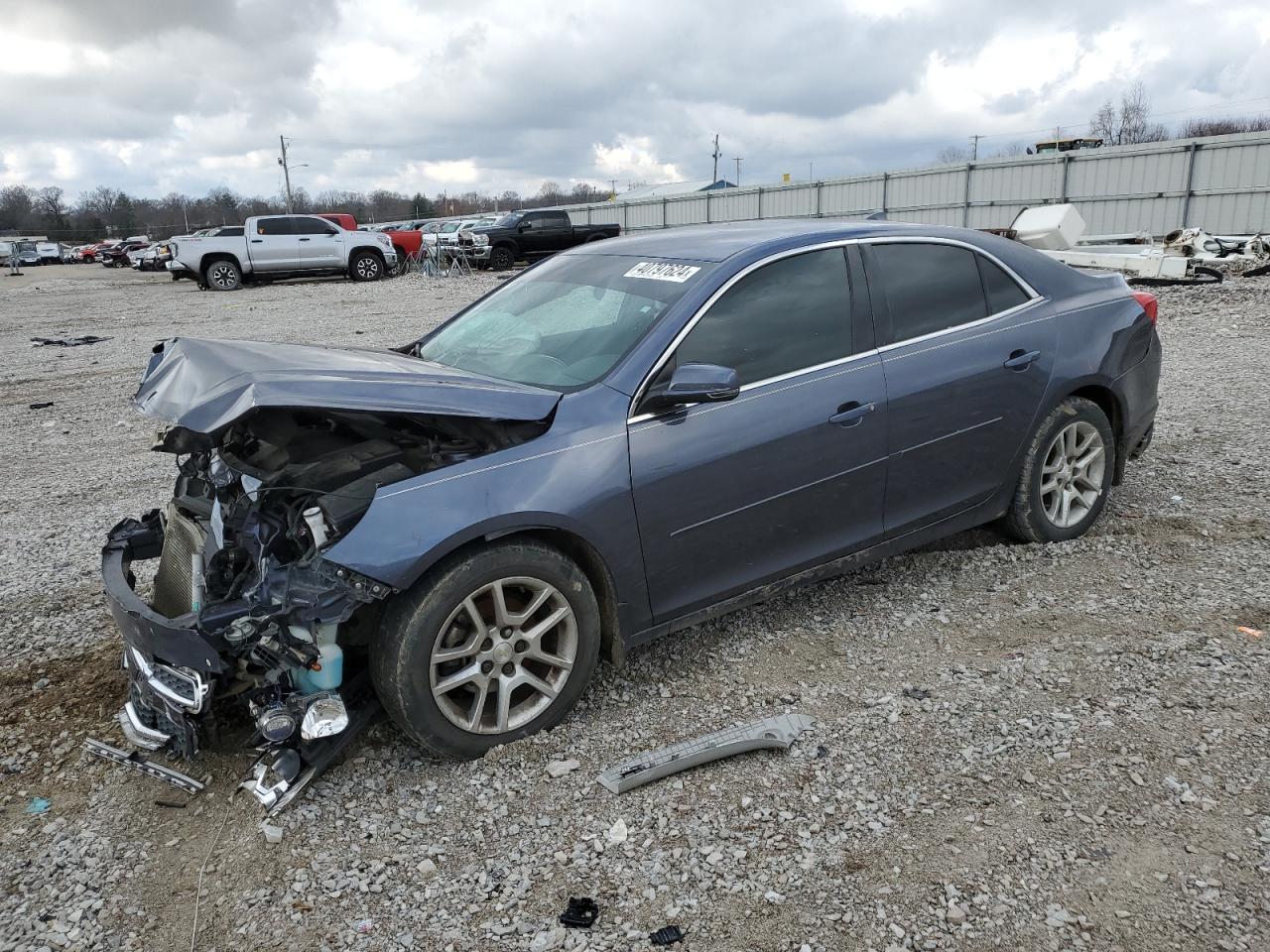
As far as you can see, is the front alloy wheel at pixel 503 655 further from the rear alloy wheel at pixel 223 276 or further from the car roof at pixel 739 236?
the rear alloy wheel at pixel 223 276

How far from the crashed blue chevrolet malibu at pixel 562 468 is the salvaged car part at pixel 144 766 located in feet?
0.26

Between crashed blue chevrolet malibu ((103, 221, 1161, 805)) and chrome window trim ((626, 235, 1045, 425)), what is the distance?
0.01 m

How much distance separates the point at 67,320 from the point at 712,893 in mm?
20725

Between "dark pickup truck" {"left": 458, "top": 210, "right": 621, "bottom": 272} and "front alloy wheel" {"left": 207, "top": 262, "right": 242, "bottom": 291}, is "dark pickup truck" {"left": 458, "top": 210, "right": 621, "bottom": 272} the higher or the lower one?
the higher one

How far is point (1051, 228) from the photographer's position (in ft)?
52.9

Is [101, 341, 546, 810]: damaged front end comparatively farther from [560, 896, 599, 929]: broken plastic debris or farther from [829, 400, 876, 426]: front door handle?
[829, 400, 876, 426]: front door handle

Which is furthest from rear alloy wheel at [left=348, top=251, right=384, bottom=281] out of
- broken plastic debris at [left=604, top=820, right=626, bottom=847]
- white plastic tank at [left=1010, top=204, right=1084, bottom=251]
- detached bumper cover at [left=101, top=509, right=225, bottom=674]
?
broken plastic debris at [left=604, top=820, right=626, bottom=847]

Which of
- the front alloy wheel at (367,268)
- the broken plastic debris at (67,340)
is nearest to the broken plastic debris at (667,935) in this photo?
the broken plastic debris at (67,340)

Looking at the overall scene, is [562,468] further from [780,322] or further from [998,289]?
[998,289]

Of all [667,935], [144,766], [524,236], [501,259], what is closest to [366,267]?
[501,259]

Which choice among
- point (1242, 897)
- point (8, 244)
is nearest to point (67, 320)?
point (1242, 897)

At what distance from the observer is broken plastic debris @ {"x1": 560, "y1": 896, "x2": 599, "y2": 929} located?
2.45m

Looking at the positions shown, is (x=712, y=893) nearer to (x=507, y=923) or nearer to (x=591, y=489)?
(x=507, y=923)

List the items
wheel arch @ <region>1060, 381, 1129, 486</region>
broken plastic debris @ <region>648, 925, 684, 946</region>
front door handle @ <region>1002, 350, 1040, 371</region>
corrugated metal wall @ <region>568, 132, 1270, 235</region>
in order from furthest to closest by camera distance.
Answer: corrugated metal wall @ <region>568, 132, 1270, 235</region> → wheel arch @ <region>1060, 381, 1129, 486</region> → front door handle @ <region>1002, 350, 1040, 371</region> → broken plastic debris @ <region>648, 925, 684, 946</region>
